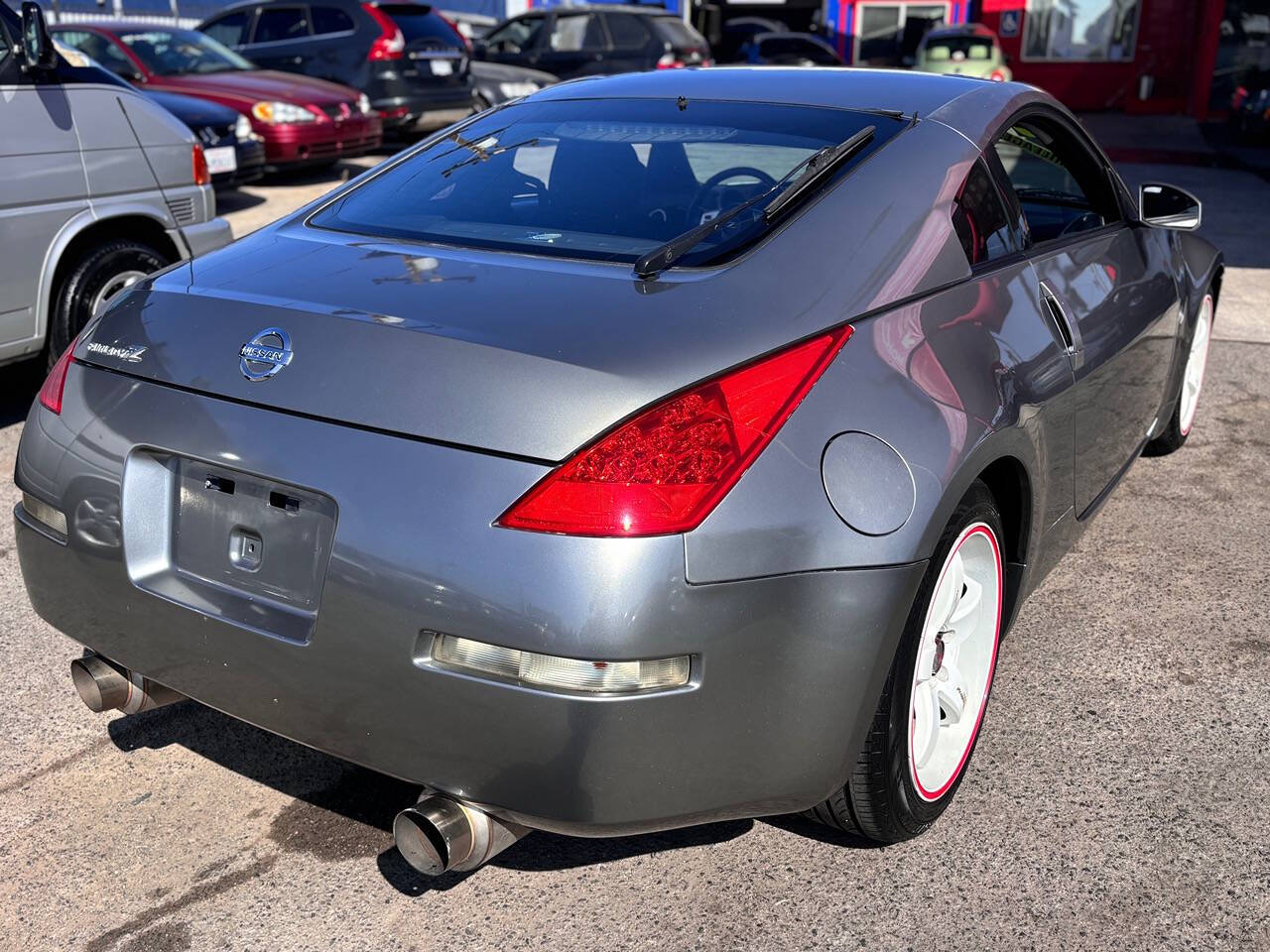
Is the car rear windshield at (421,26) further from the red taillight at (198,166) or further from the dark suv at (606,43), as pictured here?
the red taillight at (198,166)

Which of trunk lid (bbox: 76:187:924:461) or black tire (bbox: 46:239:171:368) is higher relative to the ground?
trunk lid (bbox: 76:187:924:461)

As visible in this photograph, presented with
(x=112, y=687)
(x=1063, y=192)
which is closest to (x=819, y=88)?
(x=1063, y=192)

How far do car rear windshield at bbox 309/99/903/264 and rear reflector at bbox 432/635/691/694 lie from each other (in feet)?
2.95

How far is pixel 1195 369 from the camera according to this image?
16.3 feet

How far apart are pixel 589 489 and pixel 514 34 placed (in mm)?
17299

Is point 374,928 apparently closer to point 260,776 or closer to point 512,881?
point 512,881

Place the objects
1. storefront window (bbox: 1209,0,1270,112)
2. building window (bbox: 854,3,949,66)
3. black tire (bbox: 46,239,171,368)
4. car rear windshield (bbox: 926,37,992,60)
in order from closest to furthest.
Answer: black tire (bbox: 46,239,171,368)
car rear windshield (bbox: 926,37,992,60)
storefront window (bbox: 1209,0,1270,112)
building window (bbox: 854,3,949,66)

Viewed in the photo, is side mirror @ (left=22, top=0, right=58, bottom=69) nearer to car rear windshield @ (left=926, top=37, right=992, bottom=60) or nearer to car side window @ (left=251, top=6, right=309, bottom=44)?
car side window @ (left=251, top=6, right=309, bottom=44)

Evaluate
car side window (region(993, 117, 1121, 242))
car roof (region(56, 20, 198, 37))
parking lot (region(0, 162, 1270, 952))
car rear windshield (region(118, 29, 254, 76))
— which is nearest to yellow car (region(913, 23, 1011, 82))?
car rear windshield (region(118, 29, 254, 76))

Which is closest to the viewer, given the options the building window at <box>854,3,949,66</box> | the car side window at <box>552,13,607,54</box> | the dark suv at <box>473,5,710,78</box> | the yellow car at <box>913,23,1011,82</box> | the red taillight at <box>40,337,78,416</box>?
the red taillight at <box>40,337,78,416</box>

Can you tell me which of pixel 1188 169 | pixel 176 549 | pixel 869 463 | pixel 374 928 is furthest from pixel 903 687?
pixel 1188 169

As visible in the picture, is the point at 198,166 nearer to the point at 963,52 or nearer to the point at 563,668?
the point at 563,668

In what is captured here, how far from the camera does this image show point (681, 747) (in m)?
2.01

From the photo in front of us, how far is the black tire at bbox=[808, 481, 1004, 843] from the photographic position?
7.37 feet
